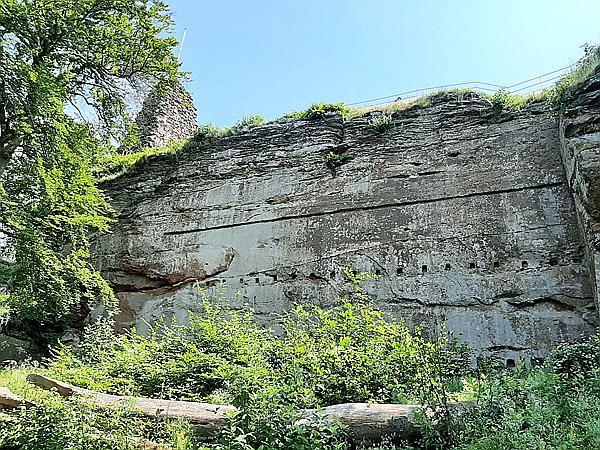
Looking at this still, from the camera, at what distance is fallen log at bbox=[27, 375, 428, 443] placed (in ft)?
14.6

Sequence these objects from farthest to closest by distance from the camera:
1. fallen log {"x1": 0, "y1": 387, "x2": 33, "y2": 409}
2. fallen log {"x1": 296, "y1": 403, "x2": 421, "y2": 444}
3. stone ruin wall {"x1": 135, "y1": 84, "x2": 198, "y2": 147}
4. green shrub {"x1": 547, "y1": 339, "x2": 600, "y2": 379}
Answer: stone ruin wall {"x1": 135, "y1": 84, "x2": 198, "y2": 147} → green shrub {"x1": 547, "y1": 339, "x2": 600, "y2": 379} → fallen log {"x1": 0, "y1": 387, "x2": 33, "y2": 409} → fallen log {"x1": 296, "y1": 403, "x2": 421, "y2": 444}

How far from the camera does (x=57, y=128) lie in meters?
8.95

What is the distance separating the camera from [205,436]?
15.3 feet

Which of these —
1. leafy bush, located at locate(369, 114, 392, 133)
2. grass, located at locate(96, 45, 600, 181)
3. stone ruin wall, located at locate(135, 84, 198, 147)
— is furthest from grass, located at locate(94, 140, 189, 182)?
leafy bush, located at locate(369, 114, 392, 133)

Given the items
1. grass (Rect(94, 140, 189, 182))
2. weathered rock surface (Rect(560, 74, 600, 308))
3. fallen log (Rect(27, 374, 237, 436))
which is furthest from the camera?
grass (Rect(94, 140, 189, 182))

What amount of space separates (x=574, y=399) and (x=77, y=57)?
1003 cm

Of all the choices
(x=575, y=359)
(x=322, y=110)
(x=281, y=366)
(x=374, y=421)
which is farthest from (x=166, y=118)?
(x=374, y=421)

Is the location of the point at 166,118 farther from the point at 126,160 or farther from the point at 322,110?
the point at 322,110

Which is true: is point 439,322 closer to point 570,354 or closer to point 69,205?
point 570,354

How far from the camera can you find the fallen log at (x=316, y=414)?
445 cm

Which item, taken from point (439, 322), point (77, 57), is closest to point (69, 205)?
point (77, 57)

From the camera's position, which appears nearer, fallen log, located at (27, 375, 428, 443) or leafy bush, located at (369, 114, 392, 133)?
fallen log, located at (27, 375, 428, 443)

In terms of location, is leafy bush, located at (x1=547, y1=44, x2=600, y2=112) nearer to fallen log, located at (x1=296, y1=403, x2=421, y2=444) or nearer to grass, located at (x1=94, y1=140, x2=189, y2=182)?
fallen log, located at (x1=296, y1=403, x2=421, y2=444)

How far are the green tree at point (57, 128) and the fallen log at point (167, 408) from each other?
396 centimetres
